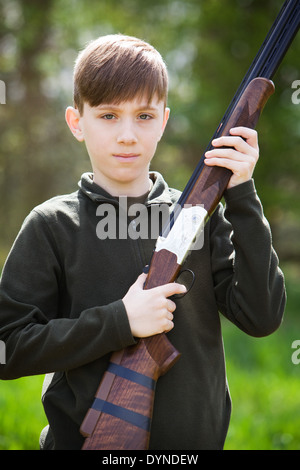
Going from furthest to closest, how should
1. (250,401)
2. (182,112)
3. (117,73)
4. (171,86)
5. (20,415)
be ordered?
(171,86), (182,112), (250,401), (20,415), (117,73)

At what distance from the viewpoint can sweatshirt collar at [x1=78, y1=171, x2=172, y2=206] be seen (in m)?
2.51

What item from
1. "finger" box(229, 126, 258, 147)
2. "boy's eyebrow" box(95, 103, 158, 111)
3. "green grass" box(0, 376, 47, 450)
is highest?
"boy's eyebrow" box(95, 103, 158, 111)

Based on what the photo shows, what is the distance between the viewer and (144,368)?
2199 millimetres

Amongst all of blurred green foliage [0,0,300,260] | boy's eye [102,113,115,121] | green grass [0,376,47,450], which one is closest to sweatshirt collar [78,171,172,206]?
boy's eye [102,113,115,121]

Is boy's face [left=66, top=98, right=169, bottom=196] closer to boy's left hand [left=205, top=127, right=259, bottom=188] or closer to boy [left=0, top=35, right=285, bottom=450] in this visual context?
boy [left=0, top=35, right=285, bottom=450]

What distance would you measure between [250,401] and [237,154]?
3932 mm

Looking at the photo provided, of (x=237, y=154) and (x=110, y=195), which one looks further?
(x=110, y=195)

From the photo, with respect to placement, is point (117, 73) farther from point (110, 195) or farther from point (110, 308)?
point (110, 308)

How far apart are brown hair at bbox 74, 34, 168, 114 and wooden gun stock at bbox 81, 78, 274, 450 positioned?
410 millimetres

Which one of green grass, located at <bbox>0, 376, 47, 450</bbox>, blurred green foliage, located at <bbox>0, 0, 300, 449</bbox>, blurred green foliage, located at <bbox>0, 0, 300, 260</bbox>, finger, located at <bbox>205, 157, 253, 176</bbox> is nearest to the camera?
finger, located at <bbox>205, 157, 253, 176</bbox>

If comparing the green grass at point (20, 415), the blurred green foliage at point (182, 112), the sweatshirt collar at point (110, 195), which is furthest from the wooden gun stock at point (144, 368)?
the blurred green foliage at point (182, 112)

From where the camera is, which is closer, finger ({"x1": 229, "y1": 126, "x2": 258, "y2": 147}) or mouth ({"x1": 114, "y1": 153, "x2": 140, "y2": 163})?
finger ({"x1": 229, "y1": 126, "x2": 258, "y2": 147})

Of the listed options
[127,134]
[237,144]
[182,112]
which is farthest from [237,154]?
[182,112]

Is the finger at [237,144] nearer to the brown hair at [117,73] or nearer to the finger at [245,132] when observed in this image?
the finger at [245,132]
